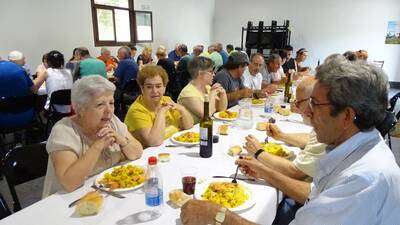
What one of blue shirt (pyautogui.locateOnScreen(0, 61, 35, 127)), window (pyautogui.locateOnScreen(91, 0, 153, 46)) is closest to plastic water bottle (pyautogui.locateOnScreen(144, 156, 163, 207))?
blue shirt (pyautogui.locateOnScreen(0, 61, 35, 127))

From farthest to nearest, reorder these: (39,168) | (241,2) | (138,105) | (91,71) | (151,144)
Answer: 1. (241,2)
2. (91,71)
3. (138,105)
4. (151,144)
5. (39,168)

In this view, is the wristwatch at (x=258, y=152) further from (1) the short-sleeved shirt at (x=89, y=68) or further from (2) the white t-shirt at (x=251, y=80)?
(1) the short-sleeved shirt at (x=89, y=68)

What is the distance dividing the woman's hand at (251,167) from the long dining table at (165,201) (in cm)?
5

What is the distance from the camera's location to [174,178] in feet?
5.15

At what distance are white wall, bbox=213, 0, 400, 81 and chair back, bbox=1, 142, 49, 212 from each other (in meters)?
9.49

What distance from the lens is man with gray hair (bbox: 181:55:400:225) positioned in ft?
2.93

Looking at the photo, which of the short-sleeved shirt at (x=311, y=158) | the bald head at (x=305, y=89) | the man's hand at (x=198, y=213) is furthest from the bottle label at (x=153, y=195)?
the bald head at (x=305, y=89)

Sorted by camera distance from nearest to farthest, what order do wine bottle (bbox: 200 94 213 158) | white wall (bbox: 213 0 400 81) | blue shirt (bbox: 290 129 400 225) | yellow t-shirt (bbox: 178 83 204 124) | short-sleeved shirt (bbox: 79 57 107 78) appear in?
blue shirt (bbox: 290 129 400 225), wine bottle (bbox: 200 94 213 158), yellow t-shirt (bbox: 178 83 204 124), short-sleeved shirt (bbox: 79 57 107 78), white wall (bbox: 213 0 400 81)

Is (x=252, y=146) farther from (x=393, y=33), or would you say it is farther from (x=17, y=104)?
(x=393, y=33)

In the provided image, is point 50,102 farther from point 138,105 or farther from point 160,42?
point 160,42

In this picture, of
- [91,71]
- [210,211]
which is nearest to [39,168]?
[210,211]

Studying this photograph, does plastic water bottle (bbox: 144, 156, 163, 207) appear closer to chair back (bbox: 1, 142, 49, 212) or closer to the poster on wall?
chair back (bbox: 1, 142, 49, 212)

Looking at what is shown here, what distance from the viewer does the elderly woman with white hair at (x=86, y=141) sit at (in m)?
1.48

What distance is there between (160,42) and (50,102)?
5.72 meters
